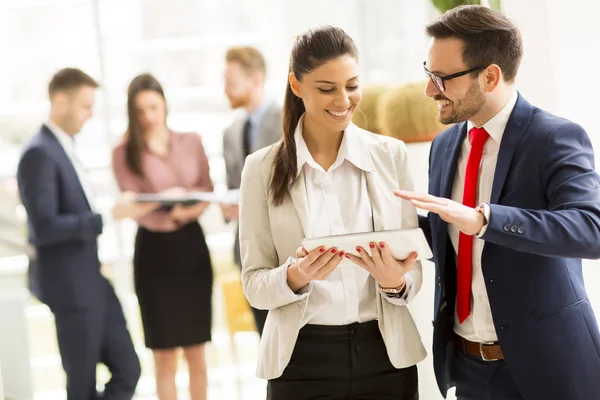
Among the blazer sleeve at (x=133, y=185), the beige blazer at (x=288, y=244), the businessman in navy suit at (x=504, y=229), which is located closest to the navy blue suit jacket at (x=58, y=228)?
the blazer sleeve at (x=133, y=185)

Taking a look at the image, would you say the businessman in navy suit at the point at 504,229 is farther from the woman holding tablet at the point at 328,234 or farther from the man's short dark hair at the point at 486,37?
the woman holding tablet at the point at 328,234

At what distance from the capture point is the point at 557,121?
204 centimetres

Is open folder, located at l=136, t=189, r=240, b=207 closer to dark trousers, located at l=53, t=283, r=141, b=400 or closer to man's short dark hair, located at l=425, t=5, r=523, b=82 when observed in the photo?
dark trousers, located at l=53, t=283, r=141, b=400

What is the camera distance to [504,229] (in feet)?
6.10

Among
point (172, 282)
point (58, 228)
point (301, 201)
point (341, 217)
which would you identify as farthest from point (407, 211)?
point (58, 228)

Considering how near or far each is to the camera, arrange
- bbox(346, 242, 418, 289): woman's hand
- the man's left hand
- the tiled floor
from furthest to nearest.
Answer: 1. the tiled floor
2. bbox(346, 242, 418, 289): woman's hand
3. the man's left hand

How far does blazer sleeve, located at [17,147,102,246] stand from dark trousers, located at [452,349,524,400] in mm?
2297

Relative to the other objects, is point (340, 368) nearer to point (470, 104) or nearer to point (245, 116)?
point (470, 104)

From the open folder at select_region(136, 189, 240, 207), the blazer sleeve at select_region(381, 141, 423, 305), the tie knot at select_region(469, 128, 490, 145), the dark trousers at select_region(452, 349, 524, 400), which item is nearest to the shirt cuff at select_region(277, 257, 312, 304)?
the blazer sleeve at select_region(381, 141, 423, 305)

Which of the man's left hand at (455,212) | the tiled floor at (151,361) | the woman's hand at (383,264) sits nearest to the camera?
the man's left hand at (455,212)

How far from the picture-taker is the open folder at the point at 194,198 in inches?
156

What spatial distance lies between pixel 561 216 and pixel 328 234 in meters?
0.63

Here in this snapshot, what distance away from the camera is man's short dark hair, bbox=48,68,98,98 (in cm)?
383

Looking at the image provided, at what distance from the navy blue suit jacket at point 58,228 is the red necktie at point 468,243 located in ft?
7.46
